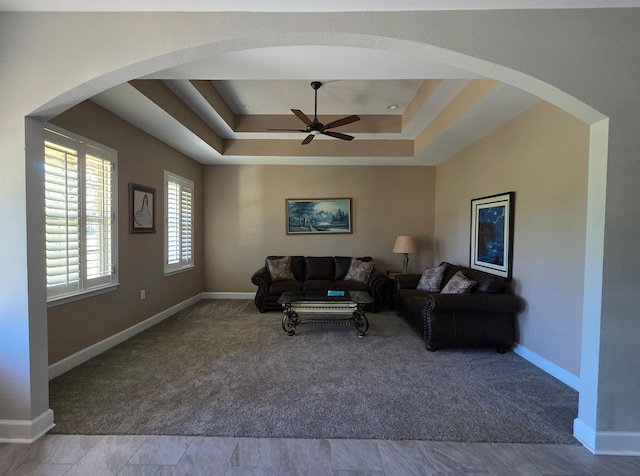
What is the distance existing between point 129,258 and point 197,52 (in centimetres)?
285

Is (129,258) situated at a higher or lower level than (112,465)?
higher

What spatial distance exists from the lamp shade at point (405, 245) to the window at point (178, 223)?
12.4 feet

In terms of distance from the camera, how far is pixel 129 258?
12.0 feet

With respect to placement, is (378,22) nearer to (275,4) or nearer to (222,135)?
(275,4)

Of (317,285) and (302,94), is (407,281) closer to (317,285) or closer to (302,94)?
(317,285)

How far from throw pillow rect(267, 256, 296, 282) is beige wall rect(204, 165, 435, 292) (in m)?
0.43

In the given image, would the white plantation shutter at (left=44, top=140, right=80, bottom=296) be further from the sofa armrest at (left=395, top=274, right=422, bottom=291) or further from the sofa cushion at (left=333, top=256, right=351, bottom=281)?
the sofa armrest at (left=395, top=274, right=422, bottom=291)

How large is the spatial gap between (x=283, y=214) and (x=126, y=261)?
2.87 m

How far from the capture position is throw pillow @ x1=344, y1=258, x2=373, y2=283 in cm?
521

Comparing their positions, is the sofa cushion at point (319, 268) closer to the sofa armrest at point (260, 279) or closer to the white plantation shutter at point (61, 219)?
the sofa armrest at point (260, 279)

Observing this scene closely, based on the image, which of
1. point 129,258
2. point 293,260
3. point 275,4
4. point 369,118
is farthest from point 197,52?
point 293,260

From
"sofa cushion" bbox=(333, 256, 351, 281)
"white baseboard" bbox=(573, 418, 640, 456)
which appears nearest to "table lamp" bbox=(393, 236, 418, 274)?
"sofa cushion" bbox=(333, 256, 351, 281)

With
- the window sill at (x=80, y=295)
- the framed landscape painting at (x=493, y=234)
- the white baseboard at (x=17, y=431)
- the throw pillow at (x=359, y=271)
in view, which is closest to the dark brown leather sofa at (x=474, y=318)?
the framed landscape painting at (x=493, y=234)

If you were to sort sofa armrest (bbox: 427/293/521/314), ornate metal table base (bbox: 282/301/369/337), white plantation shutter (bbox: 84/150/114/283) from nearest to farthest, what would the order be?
white plantation shutter (bbox: 84/150/114/283) < sofa armrest (bbox: 427/293/521/314) < ornate metal table base (bbox: 282/301/369/337)
